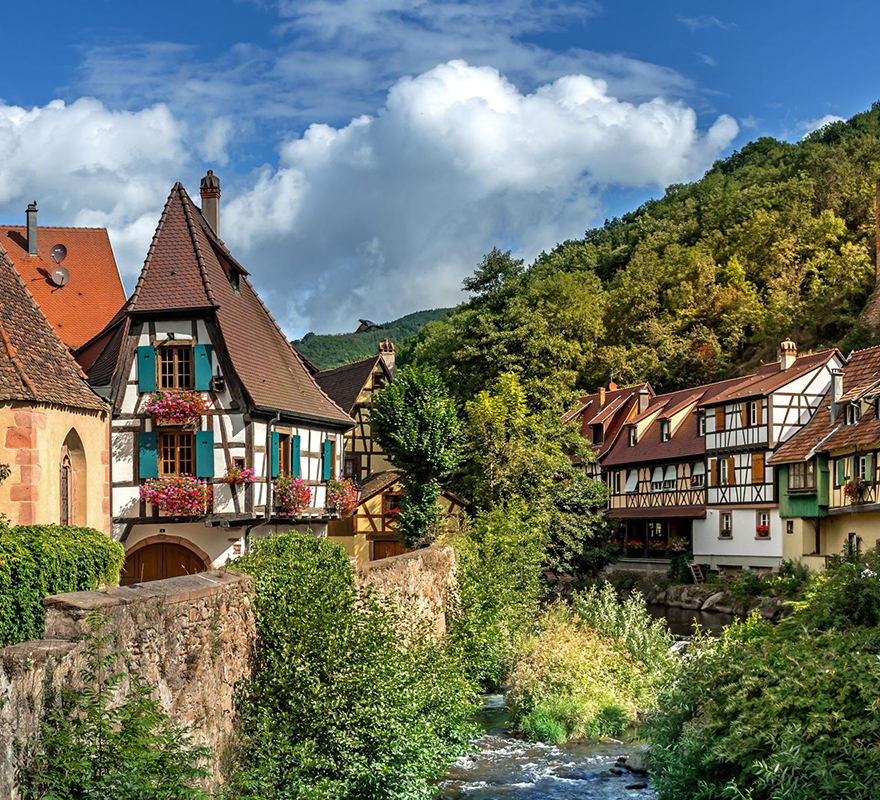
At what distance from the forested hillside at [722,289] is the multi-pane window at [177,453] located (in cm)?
2325

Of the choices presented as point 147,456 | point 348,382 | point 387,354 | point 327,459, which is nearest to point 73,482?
point 147,456

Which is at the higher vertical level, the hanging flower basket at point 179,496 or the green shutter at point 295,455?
the green shutter at point 295,455

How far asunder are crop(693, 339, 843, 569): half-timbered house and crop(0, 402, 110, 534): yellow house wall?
93.8 ft

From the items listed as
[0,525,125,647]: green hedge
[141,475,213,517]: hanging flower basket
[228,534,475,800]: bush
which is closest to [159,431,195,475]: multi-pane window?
[141,475,213,517]: hanging flower basket

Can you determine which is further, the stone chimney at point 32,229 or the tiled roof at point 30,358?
the stone chimney at point 32,229

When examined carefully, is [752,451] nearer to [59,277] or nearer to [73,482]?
[59,277]

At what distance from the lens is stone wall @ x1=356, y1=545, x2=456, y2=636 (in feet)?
54.4

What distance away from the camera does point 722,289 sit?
66500 millimetres

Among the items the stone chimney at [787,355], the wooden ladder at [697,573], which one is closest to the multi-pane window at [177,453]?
the wooden ladder at [697,573]

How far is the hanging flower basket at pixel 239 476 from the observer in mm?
24094

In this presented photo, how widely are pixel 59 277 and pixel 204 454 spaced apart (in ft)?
32.8

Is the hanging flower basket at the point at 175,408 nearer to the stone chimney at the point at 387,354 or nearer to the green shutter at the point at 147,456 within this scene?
the green shutter at the point at 147,456

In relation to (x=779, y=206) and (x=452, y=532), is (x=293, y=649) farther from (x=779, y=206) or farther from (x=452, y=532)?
(x=779, y=206)

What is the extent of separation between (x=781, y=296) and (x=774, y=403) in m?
23.7
